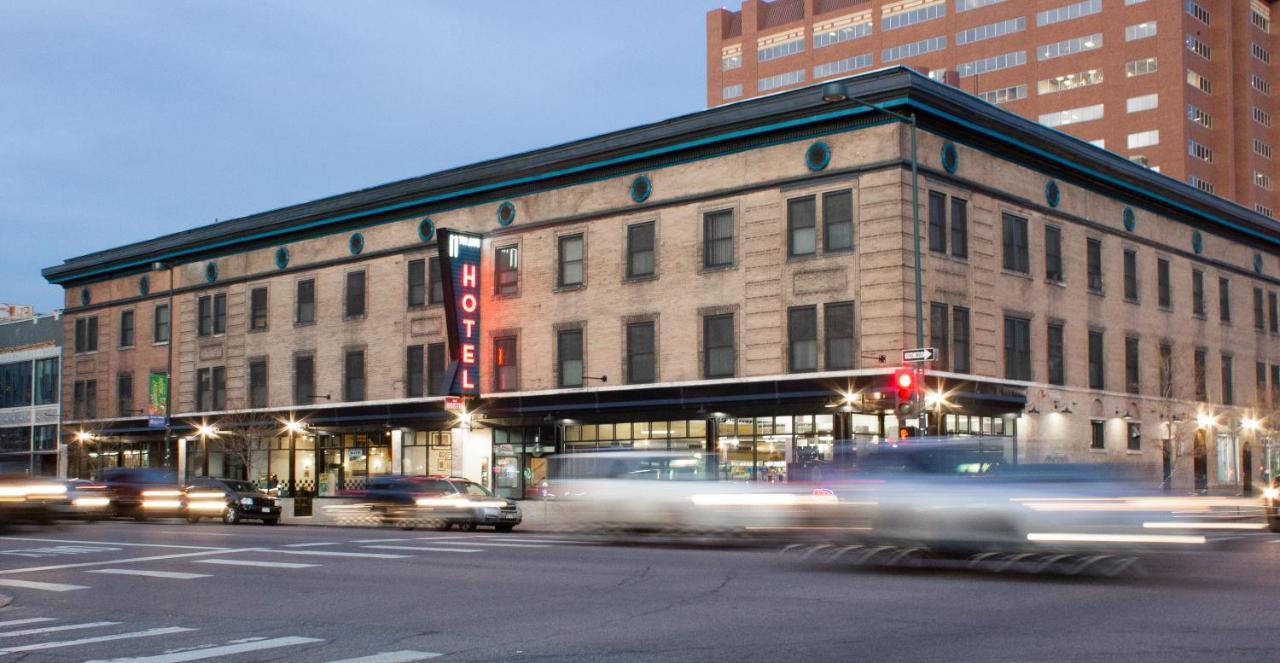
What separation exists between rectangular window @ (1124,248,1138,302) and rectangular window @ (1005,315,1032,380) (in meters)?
7.53

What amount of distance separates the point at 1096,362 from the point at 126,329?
44.8m

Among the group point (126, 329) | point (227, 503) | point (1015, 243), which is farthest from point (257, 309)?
point (1015, 243)

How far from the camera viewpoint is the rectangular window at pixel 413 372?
51562 millimetres

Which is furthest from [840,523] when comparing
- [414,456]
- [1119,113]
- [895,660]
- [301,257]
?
[1119,113]

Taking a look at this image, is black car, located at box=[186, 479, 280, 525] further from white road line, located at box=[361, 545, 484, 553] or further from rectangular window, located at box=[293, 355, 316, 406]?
white road line, located at box=[361, 545, 484, 553]

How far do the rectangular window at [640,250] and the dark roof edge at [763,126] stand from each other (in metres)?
2.37

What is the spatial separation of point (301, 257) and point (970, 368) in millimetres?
29158

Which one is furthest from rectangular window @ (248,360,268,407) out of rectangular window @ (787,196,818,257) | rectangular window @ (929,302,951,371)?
rectangular window @ (929,302,951,371)

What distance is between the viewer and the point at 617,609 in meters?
14.4

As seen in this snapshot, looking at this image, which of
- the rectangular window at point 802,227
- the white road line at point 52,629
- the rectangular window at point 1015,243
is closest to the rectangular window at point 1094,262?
the rectangular window at point 1015,243

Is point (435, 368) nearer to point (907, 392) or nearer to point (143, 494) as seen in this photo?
point (143, 494)

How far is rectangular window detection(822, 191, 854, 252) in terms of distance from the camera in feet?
132

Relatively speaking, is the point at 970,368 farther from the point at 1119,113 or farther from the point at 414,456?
the point at 1119,113

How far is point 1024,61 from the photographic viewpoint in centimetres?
9881
